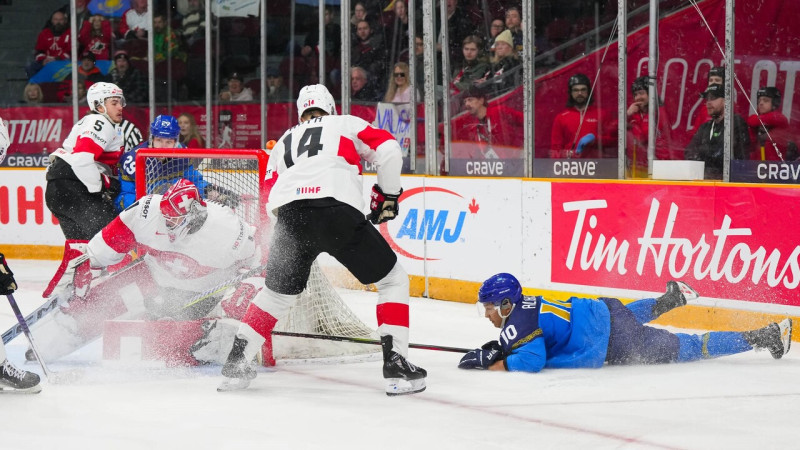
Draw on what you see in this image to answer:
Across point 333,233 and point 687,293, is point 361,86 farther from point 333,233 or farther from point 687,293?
point 333,233

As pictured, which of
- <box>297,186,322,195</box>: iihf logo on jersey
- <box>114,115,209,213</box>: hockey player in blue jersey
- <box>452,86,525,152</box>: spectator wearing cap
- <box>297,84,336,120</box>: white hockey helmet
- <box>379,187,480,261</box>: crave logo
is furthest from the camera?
<box>452,86,525,152</box>: spectator wearing cap

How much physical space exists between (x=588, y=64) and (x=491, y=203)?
3.74 ft

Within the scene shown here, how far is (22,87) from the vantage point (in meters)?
10.6

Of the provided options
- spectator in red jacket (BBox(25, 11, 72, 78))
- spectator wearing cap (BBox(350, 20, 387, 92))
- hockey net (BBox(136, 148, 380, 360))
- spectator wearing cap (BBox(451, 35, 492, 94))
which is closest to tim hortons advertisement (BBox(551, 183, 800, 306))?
spectator wearing cap (BBox(451, 35, 492, 94))

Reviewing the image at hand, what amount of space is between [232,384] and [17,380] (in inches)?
32.0

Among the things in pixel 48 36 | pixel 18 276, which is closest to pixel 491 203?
pixel 18 276

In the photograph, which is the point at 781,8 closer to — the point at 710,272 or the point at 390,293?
the point at 710,272

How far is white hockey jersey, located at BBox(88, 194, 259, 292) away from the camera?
4590mm

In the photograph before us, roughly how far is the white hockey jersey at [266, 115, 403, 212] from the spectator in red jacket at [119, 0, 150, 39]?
21.1 feet

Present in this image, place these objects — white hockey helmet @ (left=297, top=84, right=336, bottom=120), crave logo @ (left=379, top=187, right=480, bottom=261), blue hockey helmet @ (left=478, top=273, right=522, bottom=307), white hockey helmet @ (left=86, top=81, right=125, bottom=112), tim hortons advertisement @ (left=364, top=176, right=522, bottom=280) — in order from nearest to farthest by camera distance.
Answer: white hockey helmet @ (left=297, top=84, right=336, bottom=120), blue hockey helmet @ (left=478, top=273, right=522, bottom=307), white hockey helmet @ (left=86, top=81, right=125, bottom=112), tim hortons advertisement @ (left=364, top=176, right=522, bottom=280), crave logo @ (left=379, top=187, right=480, bottom=261)

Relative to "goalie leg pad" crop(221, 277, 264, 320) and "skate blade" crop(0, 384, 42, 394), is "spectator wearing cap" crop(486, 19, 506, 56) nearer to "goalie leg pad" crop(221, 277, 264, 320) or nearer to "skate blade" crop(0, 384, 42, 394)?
"goalie leg pad" crop(221, 277, 264, 320)

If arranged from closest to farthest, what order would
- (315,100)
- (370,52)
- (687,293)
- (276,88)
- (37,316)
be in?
(315,100) → (37,316) → (687,293) → (370,52) → (276,88)

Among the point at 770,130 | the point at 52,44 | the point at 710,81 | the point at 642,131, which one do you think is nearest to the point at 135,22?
the point at 52,44

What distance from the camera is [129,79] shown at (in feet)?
33.4
